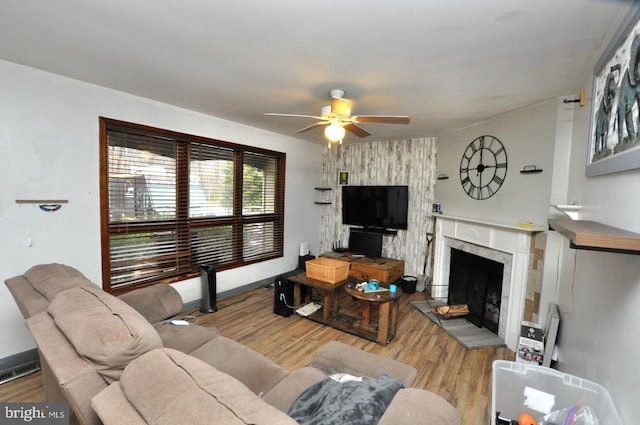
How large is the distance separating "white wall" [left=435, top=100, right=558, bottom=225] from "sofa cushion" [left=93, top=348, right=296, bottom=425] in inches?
120

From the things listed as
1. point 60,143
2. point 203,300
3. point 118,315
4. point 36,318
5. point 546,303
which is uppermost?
point 60,143

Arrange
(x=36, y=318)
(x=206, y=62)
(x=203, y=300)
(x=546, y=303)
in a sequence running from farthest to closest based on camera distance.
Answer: (x=203, y=300)
(x=546, y=303)
(x=206, y=62)
(x=36, y=318)

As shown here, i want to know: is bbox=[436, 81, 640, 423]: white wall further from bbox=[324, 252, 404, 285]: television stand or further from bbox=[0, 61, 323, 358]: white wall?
bbox=[0, 61, 323, 358]: white wall

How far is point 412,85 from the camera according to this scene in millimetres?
2369

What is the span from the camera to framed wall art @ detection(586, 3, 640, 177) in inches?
44.6

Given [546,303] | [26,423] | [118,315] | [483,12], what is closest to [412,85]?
[483,12]

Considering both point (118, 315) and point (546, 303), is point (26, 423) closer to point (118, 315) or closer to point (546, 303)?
point (118, 315)

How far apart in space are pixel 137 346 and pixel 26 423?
972 mm

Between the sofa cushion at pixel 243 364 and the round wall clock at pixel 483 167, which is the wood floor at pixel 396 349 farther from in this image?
the round wall clock at pixel 483 167

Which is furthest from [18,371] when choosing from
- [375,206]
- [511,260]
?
[511,260]

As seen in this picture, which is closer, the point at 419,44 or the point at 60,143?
the point at 419,44

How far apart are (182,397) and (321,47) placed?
1910mm

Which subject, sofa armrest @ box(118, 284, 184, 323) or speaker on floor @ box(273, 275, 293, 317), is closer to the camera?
sofa armrest @ box(118, 284, 184, 323)

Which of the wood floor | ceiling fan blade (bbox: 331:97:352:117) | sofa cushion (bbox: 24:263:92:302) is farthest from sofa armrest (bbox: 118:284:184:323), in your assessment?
ceiling fan blade (bbox: 331:97:352:117)
